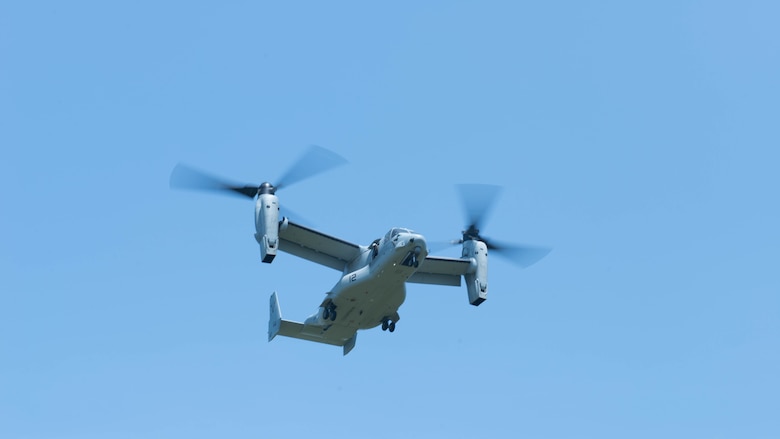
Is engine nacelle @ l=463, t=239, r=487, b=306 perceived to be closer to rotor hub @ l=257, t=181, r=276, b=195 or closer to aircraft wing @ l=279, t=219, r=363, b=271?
aircraft wing @ l=279, t=219, r=363, b=271

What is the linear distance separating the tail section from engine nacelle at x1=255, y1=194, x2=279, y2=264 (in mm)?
4169

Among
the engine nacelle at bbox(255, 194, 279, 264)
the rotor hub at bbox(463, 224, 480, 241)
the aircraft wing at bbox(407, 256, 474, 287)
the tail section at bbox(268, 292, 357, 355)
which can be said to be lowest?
the tail section at bbox(268, 292, 357, 355)

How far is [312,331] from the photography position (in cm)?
4575

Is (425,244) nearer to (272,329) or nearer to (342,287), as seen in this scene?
(342,287)

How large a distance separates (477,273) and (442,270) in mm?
1706

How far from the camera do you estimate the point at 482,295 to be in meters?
46.6

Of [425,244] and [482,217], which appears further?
[482,217]

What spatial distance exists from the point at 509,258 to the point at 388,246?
8683mm

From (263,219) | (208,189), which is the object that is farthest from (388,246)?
(208,189)

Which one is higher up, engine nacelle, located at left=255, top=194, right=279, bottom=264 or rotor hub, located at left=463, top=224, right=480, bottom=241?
rotor hub, located at left=463, top=224, right=480, bottom=241

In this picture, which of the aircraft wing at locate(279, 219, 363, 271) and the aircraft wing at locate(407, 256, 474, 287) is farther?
the aircraft wing at locate(407, 256, 474, 287)

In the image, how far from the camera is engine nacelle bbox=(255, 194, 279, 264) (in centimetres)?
4222

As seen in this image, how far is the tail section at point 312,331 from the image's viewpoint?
45.5 metres

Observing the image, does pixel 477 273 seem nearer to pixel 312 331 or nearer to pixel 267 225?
pixel 312 331
